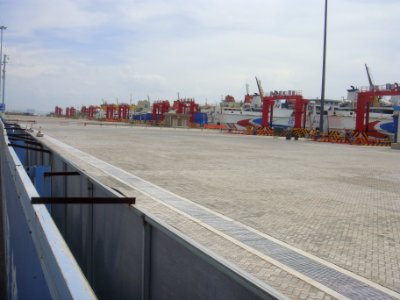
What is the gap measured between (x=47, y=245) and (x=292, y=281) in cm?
266

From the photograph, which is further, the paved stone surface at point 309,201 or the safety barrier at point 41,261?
the paved stone surface at point 309,201

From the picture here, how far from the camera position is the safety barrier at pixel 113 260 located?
2.78 m

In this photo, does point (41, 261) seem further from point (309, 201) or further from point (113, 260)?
point (309, 201)

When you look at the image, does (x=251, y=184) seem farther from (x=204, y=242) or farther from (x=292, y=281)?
(x=292, y=281)

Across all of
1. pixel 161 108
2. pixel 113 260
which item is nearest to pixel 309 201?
pixel 113 260

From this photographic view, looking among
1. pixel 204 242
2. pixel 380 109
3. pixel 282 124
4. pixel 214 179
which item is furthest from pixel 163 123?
pixel 204 242

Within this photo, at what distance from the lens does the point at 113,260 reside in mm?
5289

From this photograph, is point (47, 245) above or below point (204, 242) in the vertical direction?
above

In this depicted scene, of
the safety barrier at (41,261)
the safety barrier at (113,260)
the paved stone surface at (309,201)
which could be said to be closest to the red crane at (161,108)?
the paved stone surface at (309,201)

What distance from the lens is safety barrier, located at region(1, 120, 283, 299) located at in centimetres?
278

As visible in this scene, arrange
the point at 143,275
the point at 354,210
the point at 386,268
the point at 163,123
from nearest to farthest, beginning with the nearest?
the point at 143,275, the point at 386,268, the point at 354,210, the point at 163,123

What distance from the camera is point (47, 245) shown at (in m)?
3.14

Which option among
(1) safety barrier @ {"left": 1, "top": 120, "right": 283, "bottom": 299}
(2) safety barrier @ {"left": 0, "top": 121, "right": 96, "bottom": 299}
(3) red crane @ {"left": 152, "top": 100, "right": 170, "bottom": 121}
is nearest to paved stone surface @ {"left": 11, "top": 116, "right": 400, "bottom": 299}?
(1) safety barrier @ {"left": 1, "top": 120, "right": 283, "bottom": 299}

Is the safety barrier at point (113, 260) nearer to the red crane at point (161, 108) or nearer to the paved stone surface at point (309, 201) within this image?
the paved stone surface at point (309, 201)
